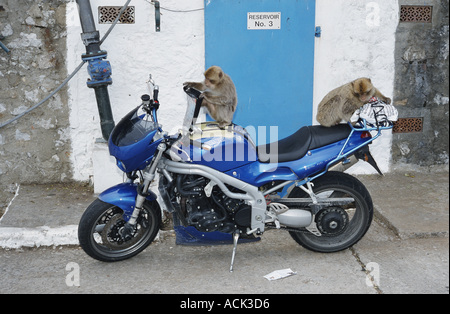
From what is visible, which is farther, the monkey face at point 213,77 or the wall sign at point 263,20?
the wall sign at point 263,20

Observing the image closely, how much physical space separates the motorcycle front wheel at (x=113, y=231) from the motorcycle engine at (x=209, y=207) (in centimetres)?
39

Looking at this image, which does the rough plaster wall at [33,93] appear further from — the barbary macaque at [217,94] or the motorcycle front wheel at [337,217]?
the motorcycle front wheel at [337,217]

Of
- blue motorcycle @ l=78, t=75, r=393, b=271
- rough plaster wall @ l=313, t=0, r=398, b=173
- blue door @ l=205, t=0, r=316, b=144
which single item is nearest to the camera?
blue motorcycle @ l=78, t=75, r=393, b=271

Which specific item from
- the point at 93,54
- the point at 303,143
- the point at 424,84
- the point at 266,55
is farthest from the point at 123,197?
the point at 424,84

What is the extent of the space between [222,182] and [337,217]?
3.45 feet

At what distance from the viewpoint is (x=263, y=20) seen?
5.82 meters

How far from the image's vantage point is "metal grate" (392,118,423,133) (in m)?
6.36

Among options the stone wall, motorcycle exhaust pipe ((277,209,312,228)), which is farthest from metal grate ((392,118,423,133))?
motorcycle exhaust pipe ((277,209,312,228))

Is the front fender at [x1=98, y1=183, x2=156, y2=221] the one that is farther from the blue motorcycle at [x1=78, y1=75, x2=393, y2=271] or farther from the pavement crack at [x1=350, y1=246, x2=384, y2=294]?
the pavement crack at [x1=350, y1=246, x2=384, y2=294]

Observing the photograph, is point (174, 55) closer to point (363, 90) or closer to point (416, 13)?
point (363, 90)

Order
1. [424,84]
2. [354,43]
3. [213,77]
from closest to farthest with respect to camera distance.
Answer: [213,77]
[354,43]
[424,84]

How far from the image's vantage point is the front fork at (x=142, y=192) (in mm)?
4016

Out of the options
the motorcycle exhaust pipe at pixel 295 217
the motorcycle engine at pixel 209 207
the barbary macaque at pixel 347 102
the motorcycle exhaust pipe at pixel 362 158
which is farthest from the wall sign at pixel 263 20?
the motorcycle exhaust pipe at pixel 295 217

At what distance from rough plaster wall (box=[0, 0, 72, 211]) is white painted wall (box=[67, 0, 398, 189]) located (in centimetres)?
13
